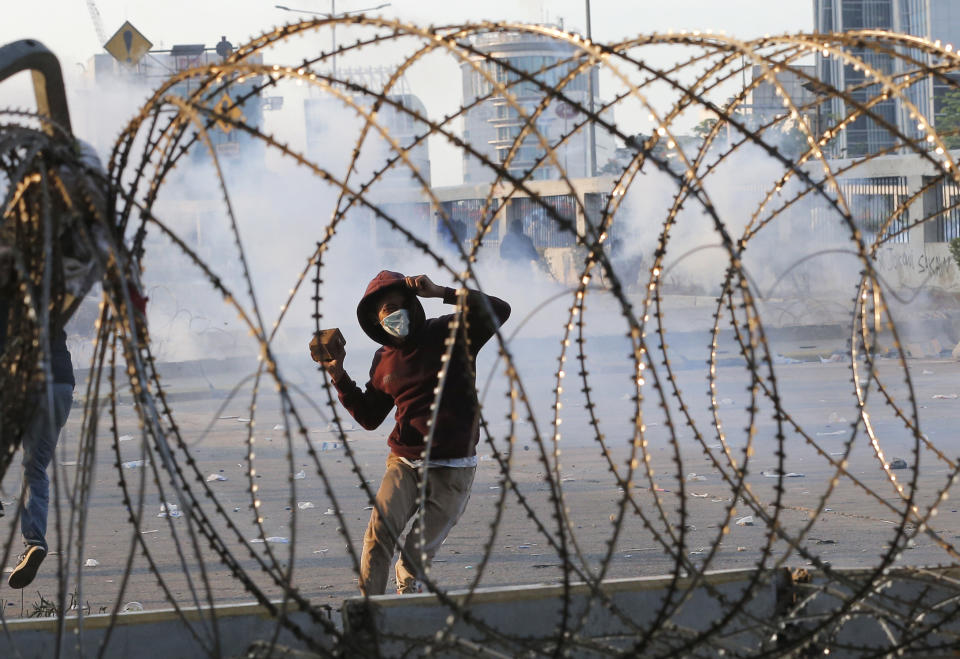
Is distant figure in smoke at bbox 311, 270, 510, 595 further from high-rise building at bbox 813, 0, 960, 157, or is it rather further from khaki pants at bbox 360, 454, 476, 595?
high-rise building at bbox 813, 0, 960, 157

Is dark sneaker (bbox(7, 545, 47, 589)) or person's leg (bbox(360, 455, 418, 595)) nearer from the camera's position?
person's leg (bbox(360, 455, 418, 595))

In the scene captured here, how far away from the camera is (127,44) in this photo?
1017 inches

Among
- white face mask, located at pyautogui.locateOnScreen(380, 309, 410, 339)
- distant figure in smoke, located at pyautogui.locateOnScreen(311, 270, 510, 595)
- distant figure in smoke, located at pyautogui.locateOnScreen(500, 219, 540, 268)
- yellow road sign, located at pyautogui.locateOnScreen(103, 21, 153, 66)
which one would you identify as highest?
yellow road sign, located at pyautogui.locateOnScreen(103, 21, 153, 66)

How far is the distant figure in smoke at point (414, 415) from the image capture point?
5266 mm

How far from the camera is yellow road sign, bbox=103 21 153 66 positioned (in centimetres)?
2566

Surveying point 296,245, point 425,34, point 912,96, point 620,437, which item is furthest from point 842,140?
point 425,34

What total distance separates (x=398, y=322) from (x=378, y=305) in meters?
0.15

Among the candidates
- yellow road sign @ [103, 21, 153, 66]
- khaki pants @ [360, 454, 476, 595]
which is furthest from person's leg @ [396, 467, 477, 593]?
yellow road sign @ [103, 21, 153, 66]

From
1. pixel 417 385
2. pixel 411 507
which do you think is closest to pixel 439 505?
pixel 411 507

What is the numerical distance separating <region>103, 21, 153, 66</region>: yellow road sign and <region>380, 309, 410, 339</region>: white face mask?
2153cm

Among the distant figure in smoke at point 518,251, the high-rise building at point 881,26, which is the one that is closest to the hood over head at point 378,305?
the distant figure in smoke at point 518,251

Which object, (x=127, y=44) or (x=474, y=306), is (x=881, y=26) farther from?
(x=474, y=306)

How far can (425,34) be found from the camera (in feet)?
11.6

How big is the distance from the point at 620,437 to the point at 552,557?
15.6ft
